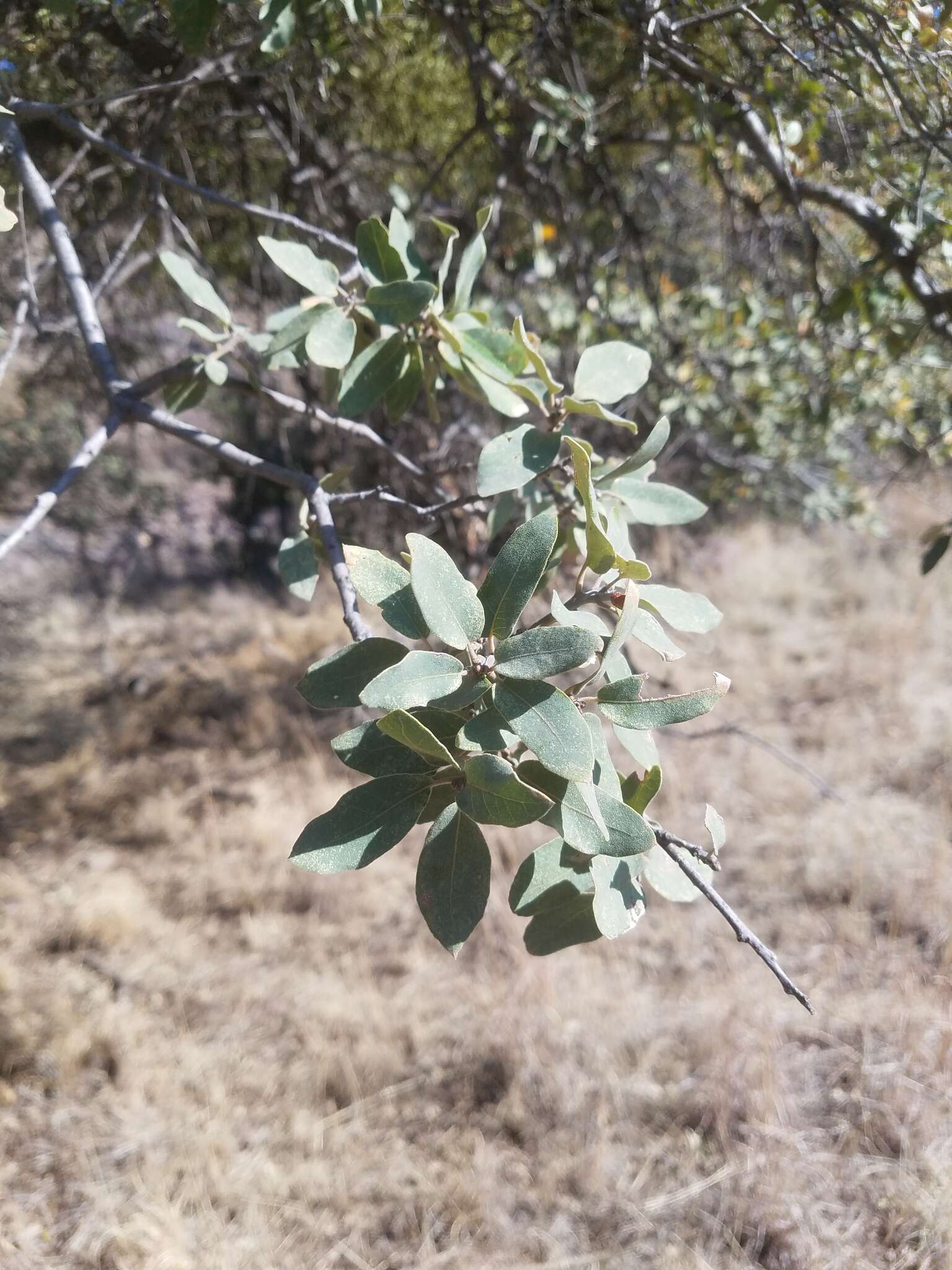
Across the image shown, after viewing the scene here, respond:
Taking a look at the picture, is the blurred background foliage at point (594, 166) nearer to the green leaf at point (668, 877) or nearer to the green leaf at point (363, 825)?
the green leaf at point (363, 825)

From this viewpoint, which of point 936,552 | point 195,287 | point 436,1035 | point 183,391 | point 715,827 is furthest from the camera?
point 436,1035

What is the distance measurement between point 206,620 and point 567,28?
14.0 feet

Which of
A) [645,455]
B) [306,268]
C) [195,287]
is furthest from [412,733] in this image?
[195,287]

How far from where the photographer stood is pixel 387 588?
1.79 ft

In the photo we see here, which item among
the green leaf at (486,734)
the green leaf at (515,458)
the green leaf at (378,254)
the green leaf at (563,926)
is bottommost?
the green leaf at (563,926)

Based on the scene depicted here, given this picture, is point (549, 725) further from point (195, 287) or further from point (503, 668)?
point (195, 287)

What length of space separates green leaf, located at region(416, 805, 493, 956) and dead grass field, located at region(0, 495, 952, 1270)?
829 millimetres

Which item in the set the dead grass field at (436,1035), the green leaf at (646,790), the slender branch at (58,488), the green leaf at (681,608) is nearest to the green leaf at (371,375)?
the slender branch at (58,488)

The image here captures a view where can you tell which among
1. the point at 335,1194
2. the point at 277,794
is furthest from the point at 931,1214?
the point at 277,794

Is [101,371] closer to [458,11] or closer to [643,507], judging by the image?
[643,507]

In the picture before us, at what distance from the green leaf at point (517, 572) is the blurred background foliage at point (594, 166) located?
2.70ft

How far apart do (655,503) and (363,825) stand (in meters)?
0.45

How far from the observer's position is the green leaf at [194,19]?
896 millimetres

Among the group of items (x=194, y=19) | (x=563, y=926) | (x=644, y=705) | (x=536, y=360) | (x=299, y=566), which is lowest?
(x=563, y=926)
